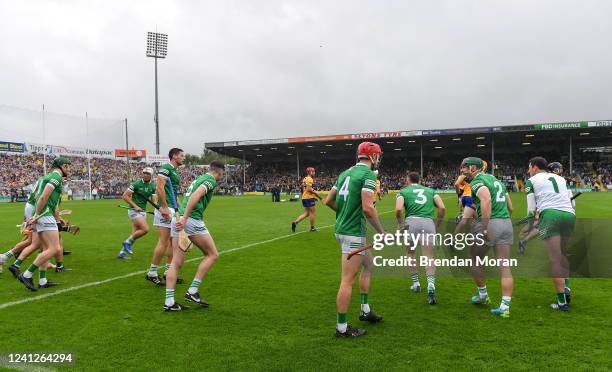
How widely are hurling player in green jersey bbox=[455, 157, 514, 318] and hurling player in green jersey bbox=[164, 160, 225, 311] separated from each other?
337 centimetres

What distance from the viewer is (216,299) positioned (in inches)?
246

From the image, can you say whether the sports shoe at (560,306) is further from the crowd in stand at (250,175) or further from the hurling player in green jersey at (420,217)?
the crowd in stand at (250,175)

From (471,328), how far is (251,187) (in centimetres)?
5907

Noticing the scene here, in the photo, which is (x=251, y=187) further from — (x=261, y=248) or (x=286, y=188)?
(x=261, y=248)

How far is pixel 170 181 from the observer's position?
6.77 metres

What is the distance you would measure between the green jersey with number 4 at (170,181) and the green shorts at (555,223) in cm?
541

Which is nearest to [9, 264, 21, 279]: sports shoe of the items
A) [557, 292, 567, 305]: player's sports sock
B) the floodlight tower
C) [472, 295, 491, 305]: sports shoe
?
[472, 295, 491, 305]: sports shoe

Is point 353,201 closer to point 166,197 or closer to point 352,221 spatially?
point 352,221

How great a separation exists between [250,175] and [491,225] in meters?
64.9

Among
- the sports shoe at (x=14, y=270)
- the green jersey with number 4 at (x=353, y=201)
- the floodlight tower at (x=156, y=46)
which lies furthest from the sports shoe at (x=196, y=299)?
the floodlight tower at (x=156, y=46)

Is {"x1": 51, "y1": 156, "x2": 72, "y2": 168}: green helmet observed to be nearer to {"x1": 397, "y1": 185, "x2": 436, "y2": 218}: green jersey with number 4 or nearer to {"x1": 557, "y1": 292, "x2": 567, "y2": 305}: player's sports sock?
{"x1": 397, "y1": 185, "x2": 436, "y2": 218}: green jersey with number 4

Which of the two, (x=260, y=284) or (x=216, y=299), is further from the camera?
(x=260, y=284)

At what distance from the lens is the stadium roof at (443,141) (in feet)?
157

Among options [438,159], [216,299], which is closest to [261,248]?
[216,299]
